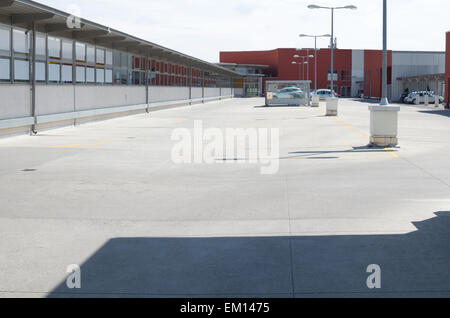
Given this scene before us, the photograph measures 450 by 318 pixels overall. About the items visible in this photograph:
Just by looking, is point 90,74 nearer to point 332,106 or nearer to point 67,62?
point 67,62

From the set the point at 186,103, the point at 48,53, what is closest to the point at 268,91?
the point at 186,103

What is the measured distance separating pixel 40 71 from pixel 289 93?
3637cm

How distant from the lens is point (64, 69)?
2533cm

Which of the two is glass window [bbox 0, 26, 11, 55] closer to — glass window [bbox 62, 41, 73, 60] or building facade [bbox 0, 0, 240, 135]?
building facade [bbox 0, 0, 240, 135]

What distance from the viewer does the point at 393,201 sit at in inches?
362

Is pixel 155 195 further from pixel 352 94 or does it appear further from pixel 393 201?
pixel 352 94

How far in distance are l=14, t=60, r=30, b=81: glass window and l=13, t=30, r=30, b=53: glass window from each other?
0.39 m

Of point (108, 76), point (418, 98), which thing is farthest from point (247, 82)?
point (108, 76)

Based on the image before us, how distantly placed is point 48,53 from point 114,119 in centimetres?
792

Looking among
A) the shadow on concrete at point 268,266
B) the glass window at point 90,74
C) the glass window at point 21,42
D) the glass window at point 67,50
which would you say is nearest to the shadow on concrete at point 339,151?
the shadow on concrete at point 268,266

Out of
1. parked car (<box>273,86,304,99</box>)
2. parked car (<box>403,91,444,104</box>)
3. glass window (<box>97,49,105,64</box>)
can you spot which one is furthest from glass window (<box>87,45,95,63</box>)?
parked car (<box>403,91,444,104</box>)

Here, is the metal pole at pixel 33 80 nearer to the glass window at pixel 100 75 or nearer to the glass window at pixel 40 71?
the glass window at pixel 40 71

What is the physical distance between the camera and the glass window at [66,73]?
2519 centimetres
